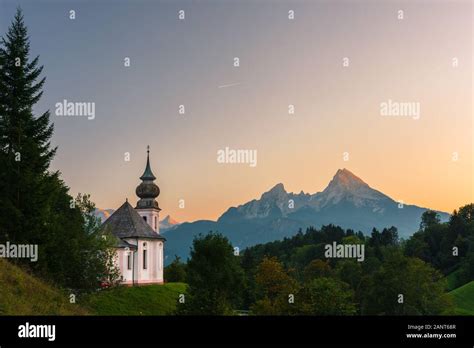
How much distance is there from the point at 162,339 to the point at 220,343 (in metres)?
1.34

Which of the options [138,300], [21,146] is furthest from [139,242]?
[21,146]

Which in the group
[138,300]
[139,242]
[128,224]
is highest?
[128,224]

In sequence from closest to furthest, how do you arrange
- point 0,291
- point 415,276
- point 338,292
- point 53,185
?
point 0,291
point 53,185
point 338,292
point 415,276

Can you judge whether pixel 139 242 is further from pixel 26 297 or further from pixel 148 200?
pixel 26 297

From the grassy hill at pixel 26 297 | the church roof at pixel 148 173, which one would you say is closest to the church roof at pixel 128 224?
the church roof at pixel 148 173

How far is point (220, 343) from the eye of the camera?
12375 millimetres

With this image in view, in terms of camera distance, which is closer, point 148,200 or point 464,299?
point 464,299

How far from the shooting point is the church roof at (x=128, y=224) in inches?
2771

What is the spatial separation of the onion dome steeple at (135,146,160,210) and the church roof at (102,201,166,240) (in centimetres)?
433

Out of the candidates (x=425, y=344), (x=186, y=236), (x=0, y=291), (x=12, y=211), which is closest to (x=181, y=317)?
(x=425, y=344)

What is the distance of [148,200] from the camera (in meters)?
79.4

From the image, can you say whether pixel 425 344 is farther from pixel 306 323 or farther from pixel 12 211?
pixel 12 211

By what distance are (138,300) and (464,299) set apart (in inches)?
1683

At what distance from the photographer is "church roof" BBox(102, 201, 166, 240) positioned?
7038cm
